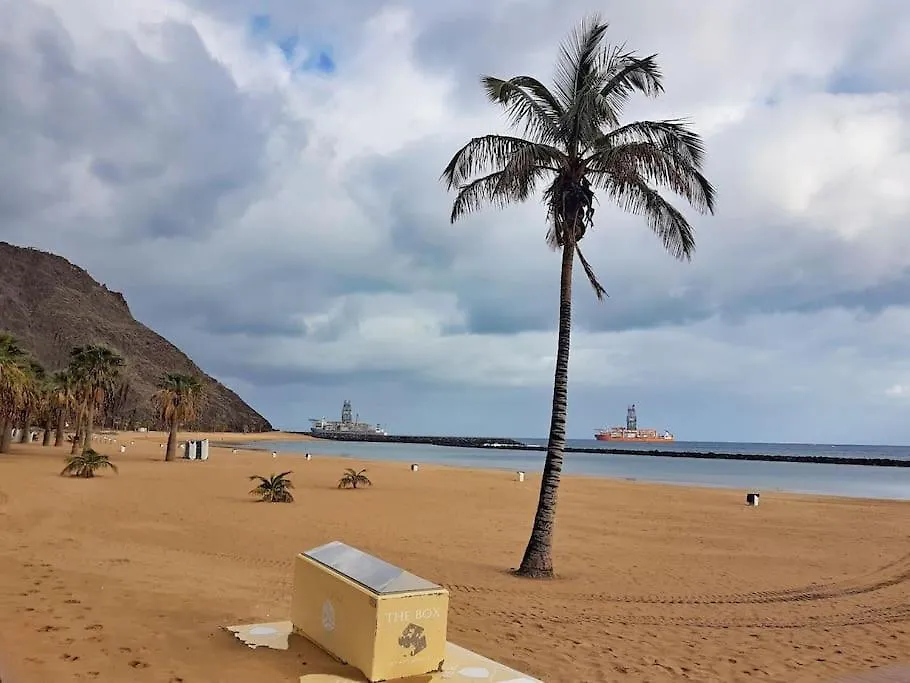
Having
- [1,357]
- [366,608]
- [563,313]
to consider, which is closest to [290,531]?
[563,313]

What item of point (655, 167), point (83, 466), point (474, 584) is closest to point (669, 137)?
point (655, 167)

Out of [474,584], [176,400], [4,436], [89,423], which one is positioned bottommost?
[474,584]

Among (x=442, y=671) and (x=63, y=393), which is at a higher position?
(x=63, y=393)

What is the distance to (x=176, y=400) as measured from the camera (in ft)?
133

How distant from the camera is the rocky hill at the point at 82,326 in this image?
11600 cm

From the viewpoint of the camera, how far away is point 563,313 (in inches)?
495

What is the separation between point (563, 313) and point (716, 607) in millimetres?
5109

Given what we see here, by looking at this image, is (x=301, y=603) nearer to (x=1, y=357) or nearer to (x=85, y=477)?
(x=85, y=477)

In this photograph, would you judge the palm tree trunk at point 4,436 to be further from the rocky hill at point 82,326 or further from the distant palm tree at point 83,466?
the rocky hill at point 82,326

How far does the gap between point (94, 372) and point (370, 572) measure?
125 ft

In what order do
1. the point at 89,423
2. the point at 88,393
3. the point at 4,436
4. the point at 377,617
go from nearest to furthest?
1. the point at 377,617
2. the point at 89,423
3. the point at 4,436
4. the point at 88,393

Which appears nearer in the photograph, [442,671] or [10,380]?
[442,671]

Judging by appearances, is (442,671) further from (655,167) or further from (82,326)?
(82,326)

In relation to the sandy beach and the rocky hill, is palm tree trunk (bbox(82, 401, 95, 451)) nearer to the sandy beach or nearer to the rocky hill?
the sandy beach
